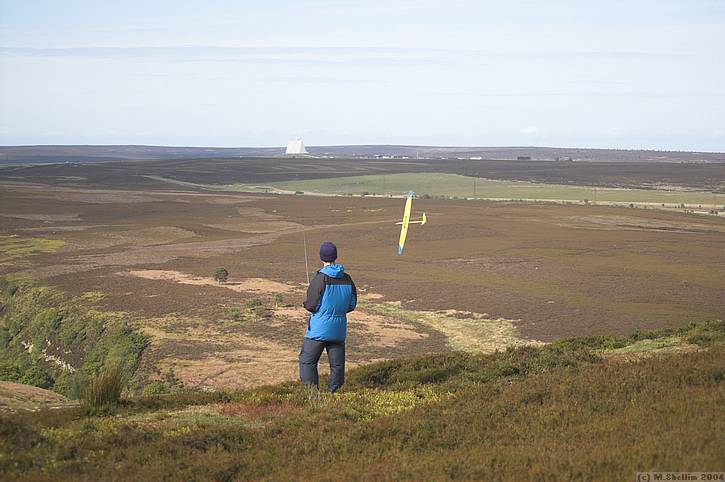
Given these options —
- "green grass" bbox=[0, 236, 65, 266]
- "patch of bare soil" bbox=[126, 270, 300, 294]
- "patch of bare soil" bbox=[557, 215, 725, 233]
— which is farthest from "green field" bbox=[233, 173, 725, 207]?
"patch of bare soil" bbox=[126, 270, 300, 294]

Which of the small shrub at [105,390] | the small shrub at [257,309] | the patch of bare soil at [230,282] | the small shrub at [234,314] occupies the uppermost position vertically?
the small shrub at [105,390]

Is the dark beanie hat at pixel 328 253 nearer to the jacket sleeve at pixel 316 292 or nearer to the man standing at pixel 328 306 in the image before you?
the man standing at pixel 328 306

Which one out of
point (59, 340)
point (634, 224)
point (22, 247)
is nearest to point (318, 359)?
point (59, 340)

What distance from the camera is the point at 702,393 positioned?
30.0 feet

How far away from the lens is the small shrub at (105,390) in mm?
10406

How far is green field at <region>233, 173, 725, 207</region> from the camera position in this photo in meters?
127

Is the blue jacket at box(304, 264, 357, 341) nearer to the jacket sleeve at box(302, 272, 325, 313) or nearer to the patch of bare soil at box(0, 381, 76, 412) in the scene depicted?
the jacket sleeve at box(302, 272, 325, 313)

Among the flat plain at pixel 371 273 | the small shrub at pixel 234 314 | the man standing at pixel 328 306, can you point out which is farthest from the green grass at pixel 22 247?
the man standing at pixel 328 306

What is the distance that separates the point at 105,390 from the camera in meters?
10.6

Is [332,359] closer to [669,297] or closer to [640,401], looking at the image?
[640,401]

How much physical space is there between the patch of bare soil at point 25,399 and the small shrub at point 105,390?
0.79m

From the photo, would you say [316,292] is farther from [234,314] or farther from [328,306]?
[234,314]

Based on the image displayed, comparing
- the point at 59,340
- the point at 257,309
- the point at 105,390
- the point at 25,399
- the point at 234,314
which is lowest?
the point at 59,340

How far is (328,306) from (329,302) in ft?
0.18
